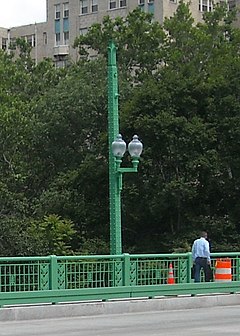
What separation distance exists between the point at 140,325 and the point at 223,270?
26.0 feet

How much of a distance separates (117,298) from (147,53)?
3495 cm

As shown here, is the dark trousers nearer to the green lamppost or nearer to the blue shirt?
the blue shirt

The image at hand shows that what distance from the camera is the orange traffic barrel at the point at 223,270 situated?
25.7m

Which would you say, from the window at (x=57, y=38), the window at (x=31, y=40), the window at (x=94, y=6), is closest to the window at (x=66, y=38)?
the window at (x=57, y=38)

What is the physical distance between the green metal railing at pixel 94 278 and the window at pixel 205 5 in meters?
61.7

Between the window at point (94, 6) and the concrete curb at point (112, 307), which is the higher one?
the window at point (94, 6)

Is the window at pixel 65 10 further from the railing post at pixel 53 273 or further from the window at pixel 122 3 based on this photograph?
the railing post at pixel 53 273

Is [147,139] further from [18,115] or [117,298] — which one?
[117,298]

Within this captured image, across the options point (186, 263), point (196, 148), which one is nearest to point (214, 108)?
point (196, 148)

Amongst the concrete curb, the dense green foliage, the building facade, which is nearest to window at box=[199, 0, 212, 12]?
the building facade

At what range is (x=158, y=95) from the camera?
4481cm

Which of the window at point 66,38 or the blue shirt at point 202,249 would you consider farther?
the window at point 66,38

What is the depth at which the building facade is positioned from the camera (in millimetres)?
82375

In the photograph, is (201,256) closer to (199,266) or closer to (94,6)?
(199,266)
